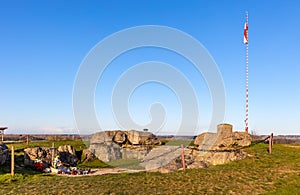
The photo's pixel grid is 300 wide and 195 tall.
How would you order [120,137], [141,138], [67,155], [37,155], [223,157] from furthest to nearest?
[141,138], [120,137], [67,155], [37,155], [223,157]

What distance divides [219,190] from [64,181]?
9718mm

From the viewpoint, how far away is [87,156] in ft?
104

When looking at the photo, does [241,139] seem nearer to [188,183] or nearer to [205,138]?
[205,138]

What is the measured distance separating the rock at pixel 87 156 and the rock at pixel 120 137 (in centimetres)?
462

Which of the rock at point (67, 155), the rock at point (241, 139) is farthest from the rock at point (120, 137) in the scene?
the rock at point (241, 139)

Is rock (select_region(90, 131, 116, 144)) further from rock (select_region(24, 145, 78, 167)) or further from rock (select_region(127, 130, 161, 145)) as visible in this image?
rock (select_region(24, 145, 78, 167))

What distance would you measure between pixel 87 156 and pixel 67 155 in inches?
94.4

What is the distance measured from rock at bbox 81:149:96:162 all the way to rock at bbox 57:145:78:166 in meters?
0.93

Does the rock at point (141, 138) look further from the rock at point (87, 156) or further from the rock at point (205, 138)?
the rock at point (87, 156)

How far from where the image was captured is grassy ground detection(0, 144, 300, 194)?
583 inches

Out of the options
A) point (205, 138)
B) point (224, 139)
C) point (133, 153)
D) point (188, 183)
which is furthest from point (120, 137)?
point (188, 183)

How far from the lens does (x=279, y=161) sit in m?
22.8

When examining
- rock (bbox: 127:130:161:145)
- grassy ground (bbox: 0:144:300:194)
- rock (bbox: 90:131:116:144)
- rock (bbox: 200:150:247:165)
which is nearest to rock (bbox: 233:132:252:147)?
rock (bbox: 200:150:247:165)

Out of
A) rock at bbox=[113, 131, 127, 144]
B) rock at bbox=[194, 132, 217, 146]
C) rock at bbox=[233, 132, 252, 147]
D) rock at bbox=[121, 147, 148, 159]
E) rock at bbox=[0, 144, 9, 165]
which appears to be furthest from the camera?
rock at bbox=[113, 131, 127, 144]
